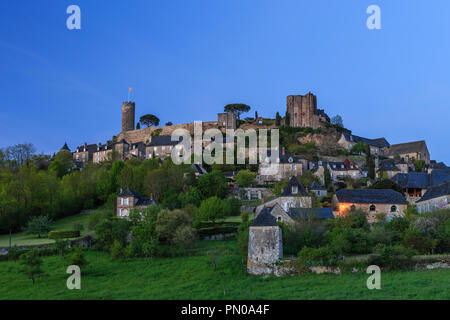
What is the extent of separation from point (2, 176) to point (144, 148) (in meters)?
33.3

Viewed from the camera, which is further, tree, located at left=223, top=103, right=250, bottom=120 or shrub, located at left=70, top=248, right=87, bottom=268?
tree, located at left=223, top=103, right=250, bottom=120

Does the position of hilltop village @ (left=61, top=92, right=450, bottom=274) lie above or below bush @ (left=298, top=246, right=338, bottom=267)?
above

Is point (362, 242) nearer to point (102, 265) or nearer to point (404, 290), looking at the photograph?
point (404, 290)

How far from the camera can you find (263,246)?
2869 centimetres

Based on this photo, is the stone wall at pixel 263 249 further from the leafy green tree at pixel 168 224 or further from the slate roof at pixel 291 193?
the slate roof at pixel 291 193

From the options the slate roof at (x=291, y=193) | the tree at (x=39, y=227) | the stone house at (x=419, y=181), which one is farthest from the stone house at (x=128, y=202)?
the stone house at (x=419, y=181)

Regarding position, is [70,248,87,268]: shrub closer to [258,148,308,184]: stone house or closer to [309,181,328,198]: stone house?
[309,181,328,198]: stone house

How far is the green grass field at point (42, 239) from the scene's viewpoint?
36.9 meters

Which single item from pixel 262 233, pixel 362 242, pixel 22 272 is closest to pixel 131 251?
pixel 22 272

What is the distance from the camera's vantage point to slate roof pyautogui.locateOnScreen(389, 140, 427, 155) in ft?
247

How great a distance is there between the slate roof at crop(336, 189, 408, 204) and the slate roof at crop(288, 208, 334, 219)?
4545 millimetres

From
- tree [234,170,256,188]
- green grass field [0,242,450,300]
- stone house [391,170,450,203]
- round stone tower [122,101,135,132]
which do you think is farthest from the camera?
round stone tower [122,101,135,132]

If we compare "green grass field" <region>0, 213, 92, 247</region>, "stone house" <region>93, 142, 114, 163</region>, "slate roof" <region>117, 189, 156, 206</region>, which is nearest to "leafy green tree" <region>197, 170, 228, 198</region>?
"slate roof" <region>117, 189, 156, 206</region>
